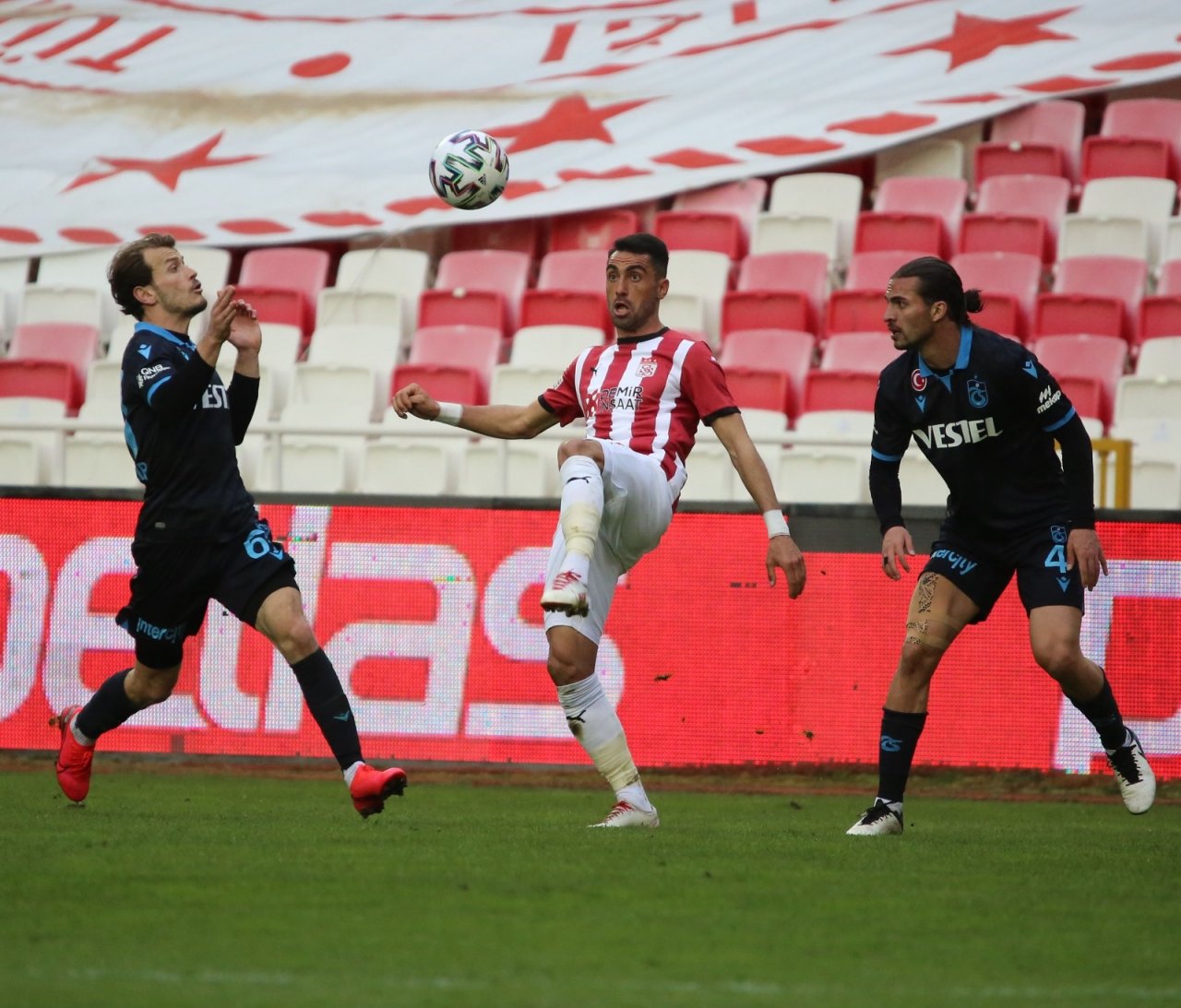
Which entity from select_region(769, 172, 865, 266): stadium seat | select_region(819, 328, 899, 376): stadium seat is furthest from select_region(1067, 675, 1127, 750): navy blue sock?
select_region(769, 172, 865, 266): stadium seat

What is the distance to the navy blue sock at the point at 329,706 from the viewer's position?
743 centimetres

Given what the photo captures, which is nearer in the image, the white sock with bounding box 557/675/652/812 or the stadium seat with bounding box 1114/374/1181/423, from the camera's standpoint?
the white sock with bounding box 557/675/652/812

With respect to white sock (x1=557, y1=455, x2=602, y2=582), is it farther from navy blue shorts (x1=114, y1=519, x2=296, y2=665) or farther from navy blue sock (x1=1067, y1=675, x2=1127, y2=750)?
navy blue sock (x1=1067, y1=675, x2=1127, y2=750)

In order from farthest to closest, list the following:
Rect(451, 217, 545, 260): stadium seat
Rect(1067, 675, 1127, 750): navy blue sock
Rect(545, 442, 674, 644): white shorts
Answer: Rect(451, 217, 545, 260): stadium seat < Rect(1067, 675, 1127, 750): navy blue sock < Rect(545, 442, 674, 644): white shorts

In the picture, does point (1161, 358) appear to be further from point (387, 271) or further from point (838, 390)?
point (387, 271)

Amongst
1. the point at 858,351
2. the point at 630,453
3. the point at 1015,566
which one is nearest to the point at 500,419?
the point at 630,453

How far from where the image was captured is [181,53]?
19.8 meters

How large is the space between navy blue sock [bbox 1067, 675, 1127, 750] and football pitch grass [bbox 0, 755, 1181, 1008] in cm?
43

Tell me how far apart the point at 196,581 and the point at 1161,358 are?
9.23 meters

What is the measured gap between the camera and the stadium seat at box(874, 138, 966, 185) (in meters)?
17.3

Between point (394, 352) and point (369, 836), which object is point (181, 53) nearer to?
point (394, 352)

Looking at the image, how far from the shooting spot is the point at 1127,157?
16516 mm

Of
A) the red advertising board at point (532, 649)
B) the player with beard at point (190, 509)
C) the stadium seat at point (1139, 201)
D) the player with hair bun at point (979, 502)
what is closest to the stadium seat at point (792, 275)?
the stadium seat at point (1139, 201)

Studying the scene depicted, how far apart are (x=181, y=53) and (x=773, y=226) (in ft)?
23.6
